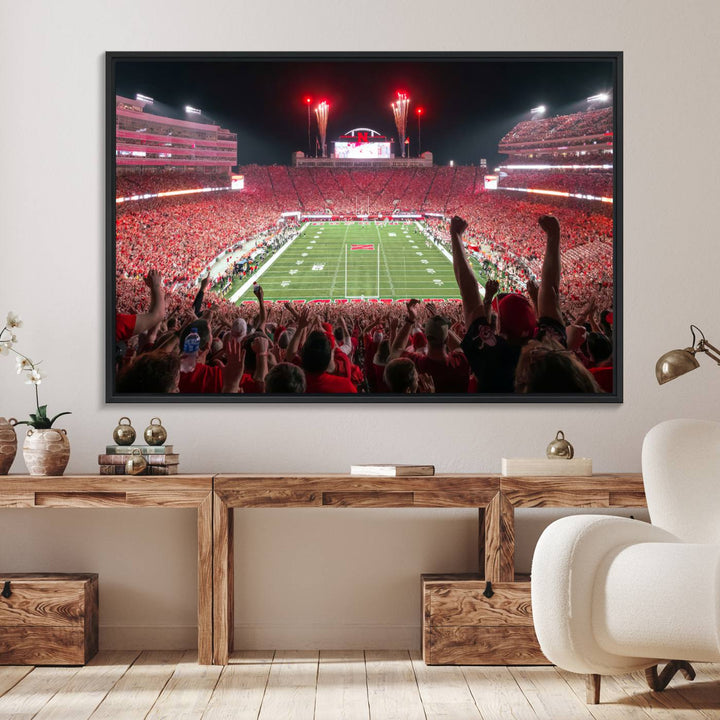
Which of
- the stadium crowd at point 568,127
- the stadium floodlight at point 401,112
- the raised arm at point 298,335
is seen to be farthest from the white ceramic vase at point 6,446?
the stadium crowd at point 568,127

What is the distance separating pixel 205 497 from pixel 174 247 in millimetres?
1050

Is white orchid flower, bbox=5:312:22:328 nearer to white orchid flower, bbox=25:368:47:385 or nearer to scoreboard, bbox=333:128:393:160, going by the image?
white orchid flower, bbox=25:368:47:385

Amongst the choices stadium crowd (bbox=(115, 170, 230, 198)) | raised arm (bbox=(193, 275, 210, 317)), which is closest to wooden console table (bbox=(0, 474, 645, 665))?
raised arm (bbox=(193, 275, 210, 317))

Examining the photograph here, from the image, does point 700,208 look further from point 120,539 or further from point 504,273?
point 120,539

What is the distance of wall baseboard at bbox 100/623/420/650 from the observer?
11.9ft

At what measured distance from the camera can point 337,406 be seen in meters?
3.73

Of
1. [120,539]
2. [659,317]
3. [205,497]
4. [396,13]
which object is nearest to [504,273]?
[659,317]

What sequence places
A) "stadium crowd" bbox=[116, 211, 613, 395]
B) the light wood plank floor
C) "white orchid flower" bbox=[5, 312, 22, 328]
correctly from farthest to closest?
"stadium crowd" bbox=[116, 211, 613, 395] < "white orchid flower" bbox=[5, 312, 22, 328] < the light wood plank floor

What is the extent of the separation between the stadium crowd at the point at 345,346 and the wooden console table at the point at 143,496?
515mm

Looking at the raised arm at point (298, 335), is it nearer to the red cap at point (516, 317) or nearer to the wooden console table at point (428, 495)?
the wooden console table at point (428, 495)

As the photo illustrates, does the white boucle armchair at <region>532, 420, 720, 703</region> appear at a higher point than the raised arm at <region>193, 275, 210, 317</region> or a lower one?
lower

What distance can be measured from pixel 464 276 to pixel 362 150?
25.5 inches

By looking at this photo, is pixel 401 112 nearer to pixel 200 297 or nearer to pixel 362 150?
pixel 362 150

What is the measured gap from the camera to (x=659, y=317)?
3.73 metres
